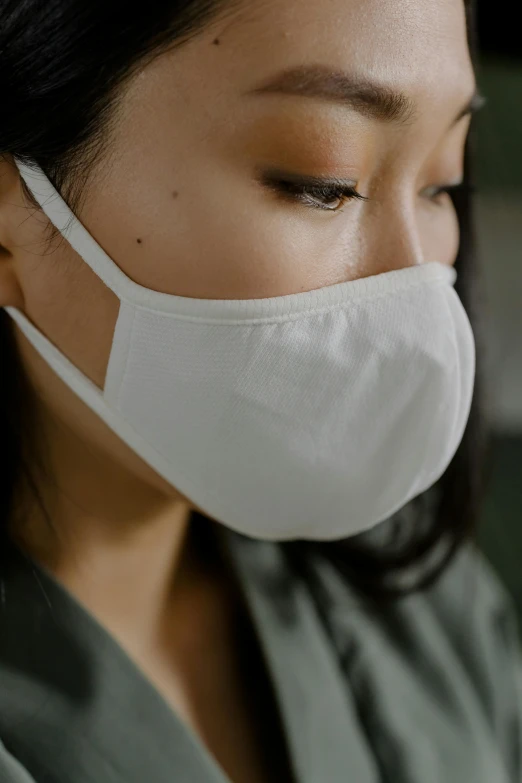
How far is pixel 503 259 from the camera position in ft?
4.26

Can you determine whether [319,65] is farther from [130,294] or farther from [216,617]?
[216,617]

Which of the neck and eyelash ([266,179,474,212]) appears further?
the neck

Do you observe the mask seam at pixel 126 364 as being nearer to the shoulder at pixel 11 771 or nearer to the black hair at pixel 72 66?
the black hair at pixel 72 66

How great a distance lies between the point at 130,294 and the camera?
0.63 meters

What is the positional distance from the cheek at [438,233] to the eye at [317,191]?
0.26 feet

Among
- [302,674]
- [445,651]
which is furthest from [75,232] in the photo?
[445,651]

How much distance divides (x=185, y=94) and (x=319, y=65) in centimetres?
9

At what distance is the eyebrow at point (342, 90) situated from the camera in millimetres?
582

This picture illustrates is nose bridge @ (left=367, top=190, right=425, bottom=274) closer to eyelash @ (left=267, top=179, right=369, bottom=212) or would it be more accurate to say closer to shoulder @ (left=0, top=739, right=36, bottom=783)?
eyelash @ (left=267, top=179, right=369, bottom=212)

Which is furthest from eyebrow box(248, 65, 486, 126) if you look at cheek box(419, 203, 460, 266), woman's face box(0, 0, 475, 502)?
cheek box(419, 203, 460, 266)

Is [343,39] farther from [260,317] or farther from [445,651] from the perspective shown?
[445,651]

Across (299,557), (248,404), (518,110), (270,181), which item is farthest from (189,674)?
(518,110)

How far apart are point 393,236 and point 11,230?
0.88ft

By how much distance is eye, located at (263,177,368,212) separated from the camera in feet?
1.98
